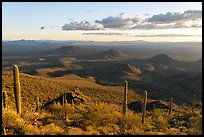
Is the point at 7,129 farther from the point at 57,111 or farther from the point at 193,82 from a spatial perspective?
the point at 193,82

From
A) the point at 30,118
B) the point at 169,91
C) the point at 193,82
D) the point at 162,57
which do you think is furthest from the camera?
the point at 162,57

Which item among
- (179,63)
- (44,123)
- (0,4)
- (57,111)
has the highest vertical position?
(0,4)

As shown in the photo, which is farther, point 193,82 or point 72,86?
point 193,82

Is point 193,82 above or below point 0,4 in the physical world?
below

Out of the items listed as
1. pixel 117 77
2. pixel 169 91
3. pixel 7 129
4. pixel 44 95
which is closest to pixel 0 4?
pixel 7 129

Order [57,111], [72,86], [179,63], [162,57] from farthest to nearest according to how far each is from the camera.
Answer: [162,57]
[179,63]
[72,86]
[57,111]

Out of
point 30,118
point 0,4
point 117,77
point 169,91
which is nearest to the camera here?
point 0,4

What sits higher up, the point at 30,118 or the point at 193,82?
the point at 30,118

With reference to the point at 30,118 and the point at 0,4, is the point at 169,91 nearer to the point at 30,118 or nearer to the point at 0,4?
the point at 30,118

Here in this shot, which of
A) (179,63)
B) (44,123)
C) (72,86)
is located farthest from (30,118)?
(179,63)
